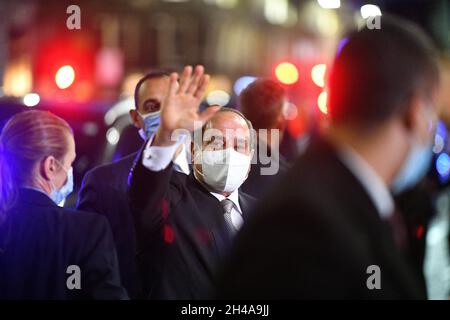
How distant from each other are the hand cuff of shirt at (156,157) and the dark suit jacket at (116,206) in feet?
4.55

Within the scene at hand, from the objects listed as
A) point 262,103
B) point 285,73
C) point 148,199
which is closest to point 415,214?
point 148,199

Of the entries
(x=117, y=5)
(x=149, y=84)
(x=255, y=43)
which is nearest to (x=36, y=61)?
(x=117, y=5)

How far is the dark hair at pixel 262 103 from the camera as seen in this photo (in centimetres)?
673

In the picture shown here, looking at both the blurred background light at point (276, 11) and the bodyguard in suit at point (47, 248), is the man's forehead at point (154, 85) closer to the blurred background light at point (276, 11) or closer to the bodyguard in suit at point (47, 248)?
the bodyguard in suit at point (47, 248)

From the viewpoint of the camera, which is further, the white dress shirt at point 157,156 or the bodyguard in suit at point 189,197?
the white dress shirt at point 157,156

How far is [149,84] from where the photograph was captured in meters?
5.93

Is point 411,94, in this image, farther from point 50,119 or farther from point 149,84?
point 149,84

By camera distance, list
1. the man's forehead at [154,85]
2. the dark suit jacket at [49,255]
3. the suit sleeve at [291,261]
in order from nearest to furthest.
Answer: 1. the suit sleeve at [291,261]
2. the dark suit jacket at [49,255]
3. the man's forehead at [154,85]

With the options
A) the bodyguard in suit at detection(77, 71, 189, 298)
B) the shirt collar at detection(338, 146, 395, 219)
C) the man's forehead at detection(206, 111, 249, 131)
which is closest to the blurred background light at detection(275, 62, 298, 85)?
the bodyguard in suit at detection(77, 71, 189, 298)

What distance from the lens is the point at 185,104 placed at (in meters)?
3.51

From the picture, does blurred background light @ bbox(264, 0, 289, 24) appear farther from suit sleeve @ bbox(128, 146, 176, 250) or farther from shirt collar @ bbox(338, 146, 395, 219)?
shirt collar @ bbox(338, 146, 395, 219)

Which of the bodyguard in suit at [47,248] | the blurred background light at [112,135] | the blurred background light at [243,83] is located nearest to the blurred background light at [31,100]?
the blurred background light at [112,135]

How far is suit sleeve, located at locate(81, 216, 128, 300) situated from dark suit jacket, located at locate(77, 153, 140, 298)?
1.34 meters

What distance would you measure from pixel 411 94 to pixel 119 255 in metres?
3.22
